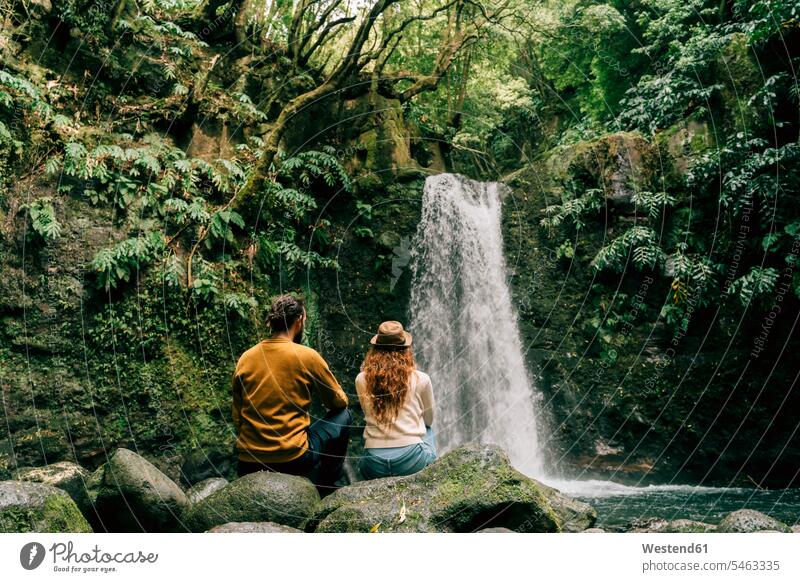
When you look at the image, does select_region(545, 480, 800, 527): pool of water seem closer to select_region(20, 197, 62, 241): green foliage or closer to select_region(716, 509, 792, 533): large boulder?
select_region(716, 509, 792, 533): large boulder

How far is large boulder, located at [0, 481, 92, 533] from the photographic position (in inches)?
115

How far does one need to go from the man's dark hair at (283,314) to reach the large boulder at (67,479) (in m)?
2.40

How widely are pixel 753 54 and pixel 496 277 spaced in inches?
207

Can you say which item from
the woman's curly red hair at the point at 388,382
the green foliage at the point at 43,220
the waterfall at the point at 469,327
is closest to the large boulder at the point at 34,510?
the woman's curly red hair at the point at 388,382

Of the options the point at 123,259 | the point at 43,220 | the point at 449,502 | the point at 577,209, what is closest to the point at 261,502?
the point at 449,502

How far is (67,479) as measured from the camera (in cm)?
480

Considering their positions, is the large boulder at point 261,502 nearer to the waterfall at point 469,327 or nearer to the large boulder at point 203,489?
the large boulder at point 203,489

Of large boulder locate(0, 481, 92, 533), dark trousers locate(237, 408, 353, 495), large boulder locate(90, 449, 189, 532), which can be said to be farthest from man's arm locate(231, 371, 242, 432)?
large boulder locate(0, 481, 92, 533)

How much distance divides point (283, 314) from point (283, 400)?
25.6 inches

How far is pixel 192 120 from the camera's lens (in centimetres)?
827

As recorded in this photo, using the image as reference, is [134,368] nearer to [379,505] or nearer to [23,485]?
[23,485]

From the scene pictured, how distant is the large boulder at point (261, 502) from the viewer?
3693 millimetres

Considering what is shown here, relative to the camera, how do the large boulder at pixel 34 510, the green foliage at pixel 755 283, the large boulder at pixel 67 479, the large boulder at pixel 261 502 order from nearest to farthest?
the large boulder at pixel 34 510 < the large boulder at pixel 261 502 < the large boulder at pixel 67 479 < the green foliage at pixel 755 283
